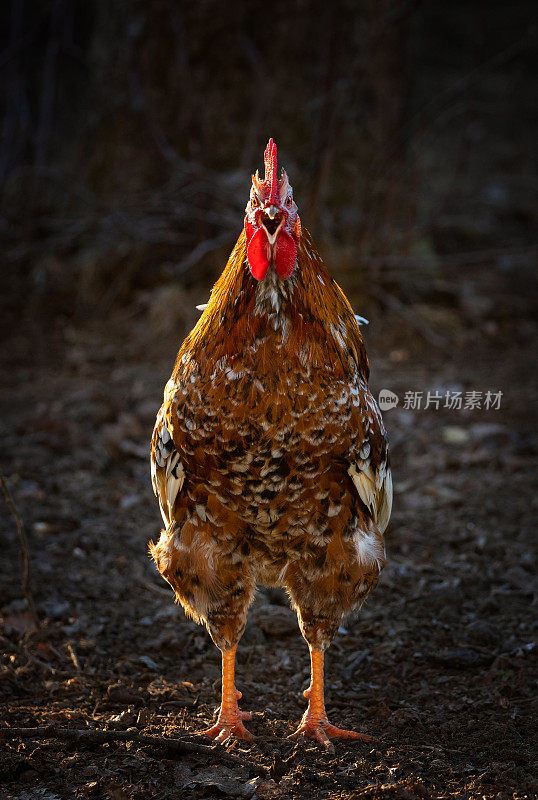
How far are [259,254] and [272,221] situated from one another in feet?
0.41

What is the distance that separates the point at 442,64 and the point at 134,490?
11.7 metres

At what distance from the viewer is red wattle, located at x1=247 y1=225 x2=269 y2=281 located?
2.39 meters

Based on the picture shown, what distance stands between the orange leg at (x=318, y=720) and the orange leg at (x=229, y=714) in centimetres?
21

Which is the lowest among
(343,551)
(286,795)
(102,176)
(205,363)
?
(286,795)

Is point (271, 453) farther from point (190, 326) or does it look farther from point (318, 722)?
point (190, 326)

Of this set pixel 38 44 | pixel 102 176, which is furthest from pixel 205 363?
pixel 38 44

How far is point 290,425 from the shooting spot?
239 centimetres

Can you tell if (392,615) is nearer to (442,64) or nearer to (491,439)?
(491,439)

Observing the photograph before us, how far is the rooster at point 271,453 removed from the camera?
95.0 inches

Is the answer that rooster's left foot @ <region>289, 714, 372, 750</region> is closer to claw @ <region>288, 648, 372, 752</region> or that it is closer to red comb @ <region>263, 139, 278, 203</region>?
claw @ <region>288, 648, 372, 752</region>

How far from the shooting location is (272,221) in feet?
7.97

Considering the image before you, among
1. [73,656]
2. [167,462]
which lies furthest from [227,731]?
[167,462]

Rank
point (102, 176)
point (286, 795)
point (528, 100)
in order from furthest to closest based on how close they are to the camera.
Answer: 1. point (528, 100)
2. point (102, 176)
3. point (286, 795)

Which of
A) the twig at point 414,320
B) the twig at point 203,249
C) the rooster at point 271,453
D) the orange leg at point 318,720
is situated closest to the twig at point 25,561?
the rooster at point 271,453
